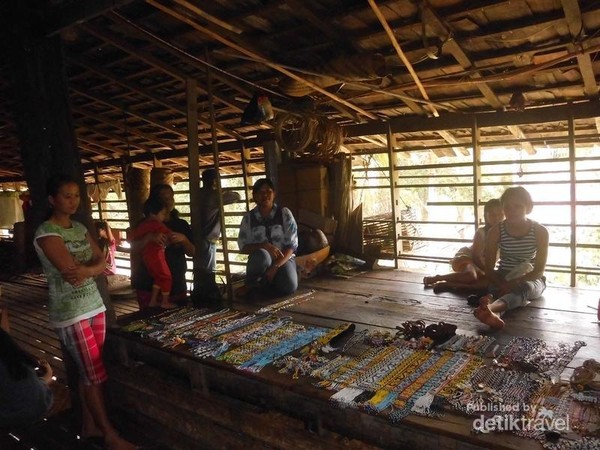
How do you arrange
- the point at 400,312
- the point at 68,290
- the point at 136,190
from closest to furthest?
the point at 68,290, the point at 400,312, the point at 136,190

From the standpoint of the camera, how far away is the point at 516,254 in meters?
4.14

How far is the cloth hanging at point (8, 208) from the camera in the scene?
501 inches

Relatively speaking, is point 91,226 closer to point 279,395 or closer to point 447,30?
point 279,395

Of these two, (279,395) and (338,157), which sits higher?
(338,157)

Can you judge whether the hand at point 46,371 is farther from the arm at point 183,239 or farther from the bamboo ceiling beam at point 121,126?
the bamboo ceiling beam at point 121,126

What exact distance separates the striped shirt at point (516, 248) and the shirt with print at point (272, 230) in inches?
88.3

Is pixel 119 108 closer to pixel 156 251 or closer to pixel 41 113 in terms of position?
pixel 41 113

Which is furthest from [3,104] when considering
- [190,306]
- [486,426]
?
[486,426]

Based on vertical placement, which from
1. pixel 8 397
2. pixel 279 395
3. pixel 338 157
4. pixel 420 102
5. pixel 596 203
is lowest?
pixel 279 395

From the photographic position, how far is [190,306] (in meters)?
4.55

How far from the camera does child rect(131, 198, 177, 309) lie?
426 centimetres

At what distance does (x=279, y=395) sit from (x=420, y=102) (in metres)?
4.10

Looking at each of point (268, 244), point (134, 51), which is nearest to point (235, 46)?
point (134, 51)

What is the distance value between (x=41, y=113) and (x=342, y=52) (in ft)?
9.63
